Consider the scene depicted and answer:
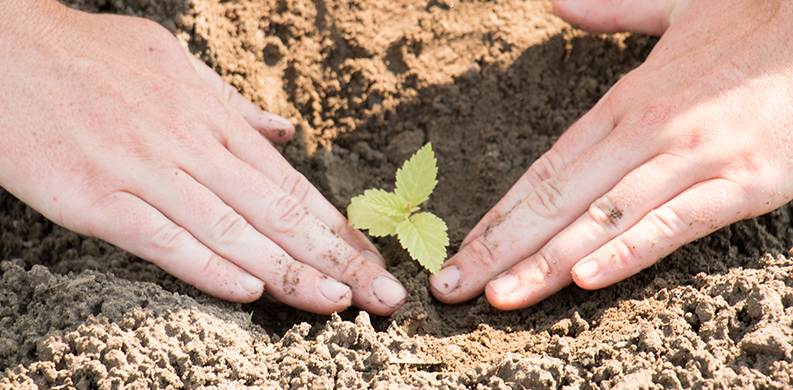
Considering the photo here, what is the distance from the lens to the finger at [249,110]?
2.51 meters

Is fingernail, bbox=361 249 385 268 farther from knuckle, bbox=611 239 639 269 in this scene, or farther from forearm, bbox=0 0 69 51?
forearm, bbox=0 0 69 51

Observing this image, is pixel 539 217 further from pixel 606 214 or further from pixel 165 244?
pixel 165 244

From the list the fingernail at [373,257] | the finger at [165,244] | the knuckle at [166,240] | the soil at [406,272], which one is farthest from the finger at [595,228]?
the knuckle at [166,240]

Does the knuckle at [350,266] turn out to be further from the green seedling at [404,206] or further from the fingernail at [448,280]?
the fingernail at [448,280]

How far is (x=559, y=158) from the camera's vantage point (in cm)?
219

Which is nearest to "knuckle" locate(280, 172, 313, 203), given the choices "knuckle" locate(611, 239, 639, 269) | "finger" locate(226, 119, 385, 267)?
"finger" locate(226, 119, 385, 267)

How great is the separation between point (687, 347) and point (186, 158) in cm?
179

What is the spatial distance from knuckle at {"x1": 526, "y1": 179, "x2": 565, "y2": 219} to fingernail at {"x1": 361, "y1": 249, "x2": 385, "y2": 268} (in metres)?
0.62

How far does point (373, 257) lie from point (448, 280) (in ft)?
1.07

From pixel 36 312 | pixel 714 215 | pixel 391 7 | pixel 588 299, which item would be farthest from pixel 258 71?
pixel 714 215

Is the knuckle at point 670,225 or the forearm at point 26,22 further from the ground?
the forearm at point 26,22

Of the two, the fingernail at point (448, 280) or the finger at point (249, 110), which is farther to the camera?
the finger at point (249, 110)

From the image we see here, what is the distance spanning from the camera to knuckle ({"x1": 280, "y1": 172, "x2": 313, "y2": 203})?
220 cm

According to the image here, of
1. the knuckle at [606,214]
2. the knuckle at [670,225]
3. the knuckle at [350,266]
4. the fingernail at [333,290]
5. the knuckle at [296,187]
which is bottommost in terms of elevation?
the fingernail at [333,290]
